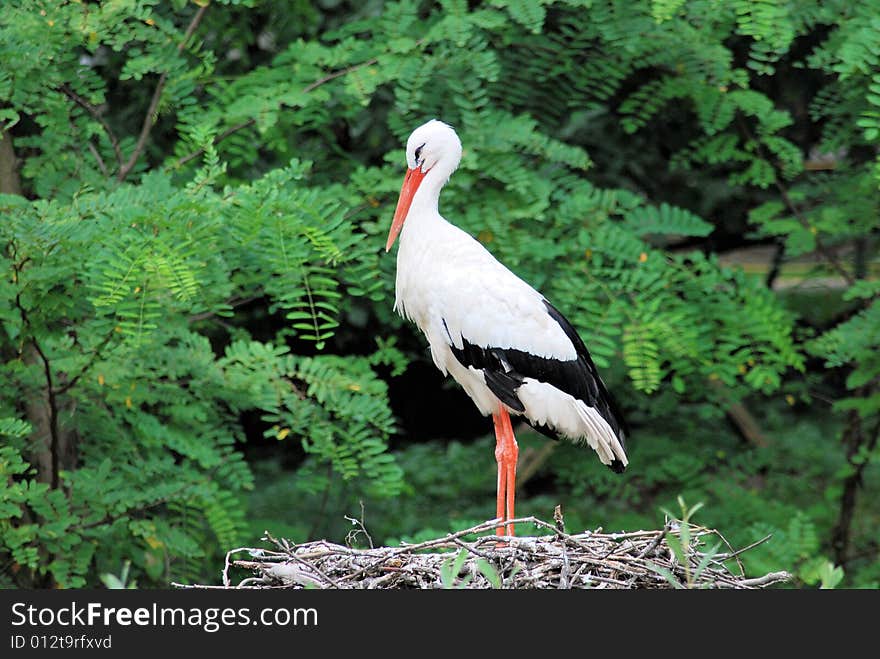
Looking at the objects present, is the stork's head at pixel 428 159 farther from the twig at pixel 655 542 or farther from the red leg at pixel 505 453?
the twig at pixel 655 542

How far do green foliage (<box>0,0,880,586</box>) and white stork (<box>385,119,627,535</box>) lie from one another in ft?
1.35

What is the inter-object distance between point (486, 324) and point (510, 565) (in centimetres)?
129

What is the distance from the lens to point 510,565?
4020mm

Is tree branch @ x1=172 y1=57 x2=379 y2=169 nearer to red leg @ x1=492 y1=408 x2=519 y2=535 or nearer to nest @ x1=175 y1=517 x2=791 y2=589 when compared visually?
red leg @ x1=492 y1=408 x2=519 y2=535

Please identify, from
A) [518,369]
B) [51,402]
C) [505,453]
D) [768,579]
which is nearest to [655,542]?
[768,579]

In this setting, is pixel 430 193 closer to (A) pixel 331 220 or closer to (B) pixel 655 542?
(A) pixel 331 220

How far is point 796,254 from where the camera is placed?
23.5 ft

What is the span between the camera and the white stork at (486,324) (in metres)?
5.07

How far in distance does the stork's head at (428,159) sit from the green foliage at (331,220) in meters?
0.36

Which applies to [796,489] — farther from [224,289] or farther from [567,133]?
[224,289]

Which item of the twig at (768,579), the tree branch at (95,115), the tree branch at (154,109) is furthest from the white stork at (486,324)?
the tree branch at (95,115)

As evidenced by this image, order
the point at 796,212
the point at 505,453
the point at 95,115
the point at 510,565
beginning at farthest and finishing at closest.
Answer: the point at 796,212 → the point at 95,115 → the point at 505,453 → the point at 510,565

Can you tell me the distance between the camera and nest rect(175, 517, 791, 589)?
3936 mm

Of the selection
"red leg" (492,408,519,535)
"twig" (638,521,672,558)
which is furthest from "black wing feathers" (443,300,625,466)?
"twig" (638,521,672,558)
